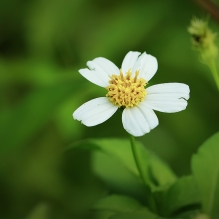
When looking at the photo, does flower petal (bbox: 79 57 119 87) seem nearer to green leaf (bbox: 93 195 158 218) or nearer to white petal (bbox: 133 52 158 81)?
white petal (bbox: 133 52 158 81)

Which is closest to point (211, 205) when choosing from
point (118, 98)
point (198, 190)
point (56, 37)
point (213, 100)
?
point (198, 190)

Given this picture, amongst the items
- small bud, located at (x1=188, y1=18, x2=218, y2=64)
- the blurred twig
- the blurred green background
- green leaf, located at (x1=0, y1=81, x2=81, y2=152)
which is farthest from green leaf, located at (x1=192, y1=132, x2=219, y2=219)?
the blurred green background

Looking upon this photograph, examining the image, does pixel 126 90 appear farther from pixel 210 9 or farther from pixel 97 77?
pixel 210 9

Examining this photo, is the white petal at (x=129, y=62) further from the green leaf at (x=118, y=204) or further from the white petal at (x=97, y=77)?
the green leaf at (x=118, y=204)

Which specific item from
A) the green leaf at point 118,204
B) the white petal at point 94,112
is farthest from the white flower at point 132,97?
the green leaf at point 118,204

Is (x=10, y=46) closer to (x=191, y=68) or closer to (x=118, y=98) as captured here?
(x=191, y=68)

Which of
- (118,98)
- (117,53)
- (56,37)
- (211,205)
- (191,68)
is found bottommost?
(211,205)

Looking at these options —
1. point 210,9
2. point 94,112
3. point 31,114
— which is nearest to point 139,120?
point 94,112
